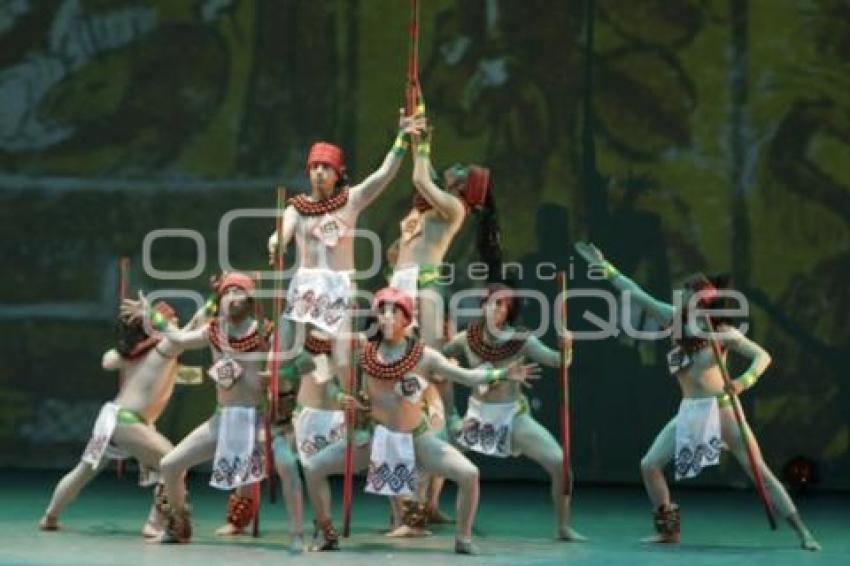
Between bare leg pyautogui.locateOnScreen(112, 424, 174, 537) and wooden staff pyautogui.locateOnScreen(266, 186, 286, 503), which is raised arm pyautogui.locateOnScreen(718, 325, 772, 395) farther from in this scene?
bare leg pyautogui.locateOnScreen(112, 424, 174, 537)

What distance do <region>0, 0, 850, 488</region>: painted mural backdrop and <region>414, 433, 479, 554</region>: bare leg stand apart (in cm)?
285

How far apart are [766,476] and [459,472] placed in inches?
55.9

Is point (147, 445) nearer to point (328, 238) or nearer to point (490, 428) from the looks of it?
point (328, 238)

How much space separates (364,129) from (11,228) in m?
2.13

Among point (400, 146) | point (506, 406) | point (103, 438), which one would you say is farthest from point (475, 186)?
point (103, 438)

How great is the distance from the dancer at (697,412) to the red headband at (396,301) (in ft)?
3.11

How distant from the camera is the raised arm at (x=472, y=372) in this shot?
8.52 m

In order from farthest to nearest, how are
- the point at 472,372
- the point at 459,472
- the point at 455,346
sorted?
the point at 455,346, the point at 472,372, the point at 459,472

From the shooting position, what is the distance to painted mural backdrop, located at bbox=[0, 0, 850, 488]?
1111cm

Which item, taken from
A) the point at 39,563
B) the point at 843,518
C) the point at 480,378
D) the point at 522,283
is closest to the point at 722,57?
the point at 522,283

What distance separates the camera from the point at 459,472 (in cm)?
846

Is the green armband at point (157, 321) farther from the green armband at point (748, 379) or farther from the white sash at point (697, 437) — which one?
the green armband at point (748, 379)

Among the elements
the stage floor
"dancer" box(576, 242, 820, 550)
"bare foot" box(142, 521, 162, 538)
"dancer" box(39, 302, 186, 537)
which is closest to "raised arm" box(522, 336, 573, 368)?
"dancer" box(576, 242, 820, 550)

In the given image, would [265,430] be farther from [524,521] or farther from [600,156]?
[600,156]
